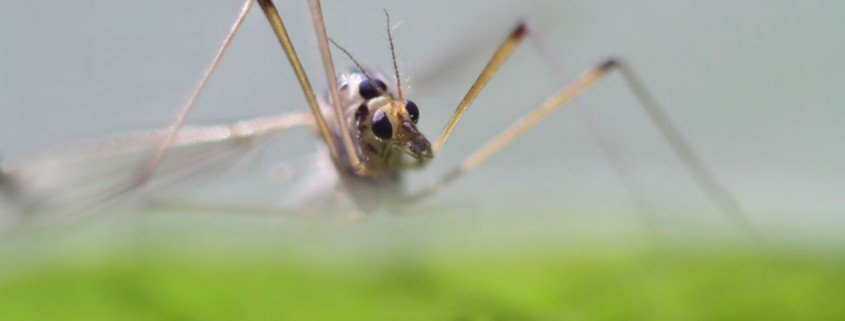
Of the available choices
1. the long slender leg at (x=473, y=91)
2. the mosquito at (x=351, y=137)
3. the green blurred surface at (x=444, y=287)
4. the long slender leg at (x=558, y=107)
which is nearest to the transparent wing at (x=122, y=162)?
the mosquito at (x=351, y=137)

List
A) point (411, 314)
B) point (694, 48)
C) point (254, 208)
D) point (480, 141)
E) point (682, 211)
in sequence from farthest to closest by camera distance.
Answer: point (694, 48)
point (480, 141)
point (682, 211)
point (254, 208)
point (411, 314)

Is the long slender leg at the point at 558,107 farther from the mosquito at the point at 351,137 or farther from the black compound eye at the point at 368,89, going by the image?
the black compound eye at the point at 368,89

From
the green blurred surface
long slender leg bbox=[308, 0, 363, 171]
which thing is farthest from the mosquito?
the green blurred surface

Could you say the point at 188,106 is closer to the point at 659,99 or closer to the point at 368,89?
the point at 368,89

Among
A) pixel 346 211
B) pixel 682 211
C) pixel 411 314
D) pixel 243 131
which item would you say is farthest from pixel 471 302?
pixel 682 211

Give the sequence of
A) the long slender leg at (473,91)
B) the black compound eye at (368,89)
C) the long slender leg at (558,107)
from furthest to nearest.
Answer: the long slender leg at (558,107) → the black compound eye at (368,89) → the long slender leg at (473,91)

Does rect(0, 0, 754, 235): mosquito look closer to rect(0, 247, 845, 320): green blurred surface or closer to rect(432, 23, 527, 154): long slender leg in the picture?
rect(432, 23, 527, 154): long slender leg

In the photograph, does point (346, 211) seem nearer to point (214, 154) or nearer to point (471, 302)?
point (214, 154)

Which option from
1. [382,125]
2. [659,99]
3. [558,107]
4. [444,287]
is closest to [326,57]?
[382,125]
